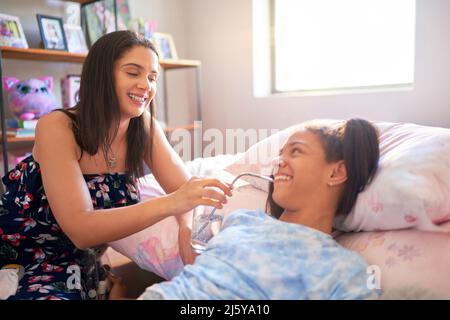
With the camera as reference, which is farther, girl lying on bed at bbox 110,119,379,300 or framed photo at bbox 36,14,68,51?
framed photo at bbox 36,14,68,51

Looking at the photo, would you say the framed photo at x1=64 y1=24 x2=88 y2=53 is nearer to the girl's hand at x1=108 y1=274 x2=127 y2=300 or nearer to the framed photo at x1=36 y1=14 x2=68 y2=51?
the framed photo at x1=36 y1=14 x2=68 y2=51

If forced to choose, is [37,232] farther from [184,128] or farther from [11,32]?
[184,128]

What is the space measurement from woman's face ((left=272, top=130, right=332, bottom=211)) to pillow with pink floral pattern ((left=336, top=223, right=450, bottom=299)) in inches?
6.3

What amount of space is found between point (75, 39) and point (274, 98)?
1.12 m

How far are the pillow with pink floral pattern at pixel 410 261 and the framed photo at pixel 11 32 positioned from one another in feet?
5.88

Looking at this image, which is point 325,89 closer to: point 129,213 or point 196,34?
point 196,34

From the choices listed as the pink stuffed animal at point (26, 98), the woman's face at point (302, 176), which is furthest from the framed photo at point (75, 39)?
the woman's face at point (302, 176)

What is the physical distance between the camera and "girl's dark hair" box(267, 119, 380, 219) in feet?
3.07

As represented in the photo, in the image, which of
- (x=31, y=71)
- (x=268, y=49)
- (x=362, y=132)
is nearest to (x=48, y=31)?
(x=31, y=71)

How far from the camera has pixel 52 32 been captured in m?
2.17

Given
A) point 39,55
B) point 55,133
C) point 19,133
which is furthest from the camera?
point 39,55

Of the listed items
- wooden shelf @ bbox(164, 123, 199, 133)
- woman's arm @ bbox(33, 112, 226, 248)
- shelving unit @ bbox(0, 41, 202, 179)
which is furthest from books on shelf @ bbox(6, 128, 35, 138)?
woman's arm @ bbox(33, 112, 226, 248)

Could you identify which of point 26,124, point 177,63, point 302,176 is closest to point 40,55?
point 26,124

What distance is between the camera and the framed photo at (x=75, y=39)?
2205mm
